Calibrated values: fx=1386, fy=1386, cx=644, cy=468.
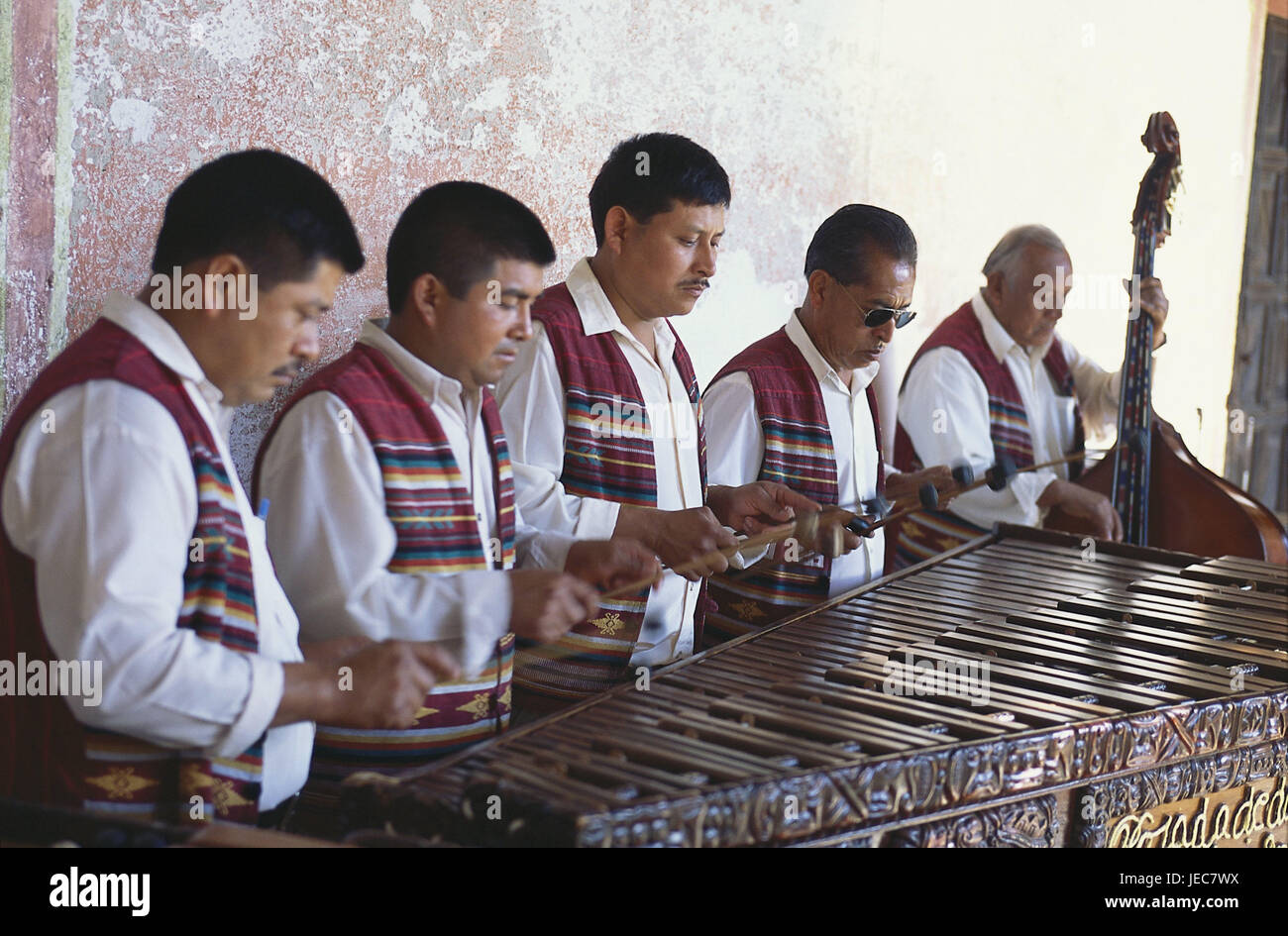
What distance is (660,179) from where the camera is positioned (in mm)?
2721

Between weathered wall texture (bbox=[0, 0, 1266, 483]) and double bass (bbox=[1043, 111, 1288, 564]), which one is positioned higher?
weathered wall texture (bbox=[0, 0, 1266, 483])

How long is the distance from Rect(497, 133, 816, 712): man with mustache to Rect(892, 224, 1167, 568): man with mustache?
106cm

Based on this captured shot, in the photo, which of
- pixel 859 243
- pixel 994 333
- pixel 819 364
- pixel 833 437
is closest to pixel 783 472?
pixel 833 437

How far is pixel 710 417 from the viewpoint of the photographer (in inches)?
121

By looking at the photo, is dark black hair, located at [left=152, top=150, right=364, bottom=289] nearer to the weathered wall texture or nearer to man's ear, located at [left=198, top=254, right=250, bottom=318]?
man's ear, located at [left=198, top=254, right=250, bottom=318]

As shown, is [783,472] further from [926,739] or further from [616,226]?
[926,739]

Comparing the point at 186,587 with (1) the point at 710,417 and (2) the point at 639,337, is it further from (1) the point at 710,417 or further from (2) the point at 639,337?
(1) the point at 710,417

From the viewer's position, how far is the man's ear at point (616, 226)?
9.00 feet

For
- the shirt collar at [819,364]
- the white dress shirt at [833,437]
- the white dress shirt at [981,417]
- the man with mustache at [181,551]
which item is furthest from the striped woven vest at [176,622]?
the white dress shirt at [981,417]

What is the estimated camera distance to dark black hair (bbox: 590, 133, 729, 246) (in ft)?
8.92

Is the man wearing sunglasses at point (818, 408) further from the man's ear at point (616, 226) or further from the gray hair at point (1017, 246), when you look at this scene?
the gray hair at point (1017, 246)

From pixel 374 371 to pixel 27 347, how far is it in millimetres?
861

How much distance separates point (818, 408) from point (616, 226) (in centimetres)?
66

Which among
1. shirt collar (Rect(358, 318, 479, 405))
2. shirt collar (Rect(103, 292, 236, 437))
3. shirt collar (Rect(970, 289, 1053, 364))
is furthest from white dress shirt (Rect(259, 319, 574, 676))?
shirt collar (Rect(970, 289, 1053, 364))
